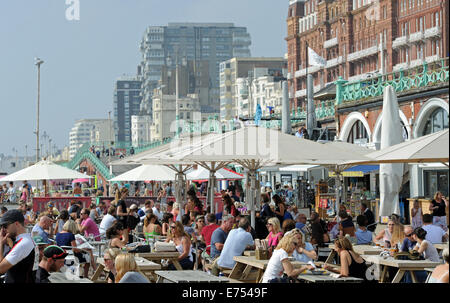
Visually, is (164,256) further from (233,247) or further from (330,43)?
(330,43)

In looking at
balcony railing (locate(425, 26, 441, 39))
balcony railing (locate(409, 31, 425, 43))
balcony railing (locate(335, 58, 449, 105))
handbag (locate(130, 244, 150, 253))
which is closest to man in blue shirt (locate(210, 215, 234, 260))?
handbag (locate(130, 244, 150, 253))

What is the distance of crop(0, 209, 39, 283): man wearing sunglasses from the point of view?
8.28 metres

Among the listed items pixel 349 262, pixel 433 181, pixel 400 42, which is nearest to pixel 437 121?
pixel 433 181

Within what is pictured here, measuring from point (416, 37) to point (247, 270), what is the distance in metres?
67.8

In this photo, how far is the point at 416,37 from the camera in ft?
252

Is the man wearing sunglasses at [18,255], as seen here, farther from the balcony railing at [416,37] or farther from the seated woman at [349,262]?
the balcony railing at [416,37]

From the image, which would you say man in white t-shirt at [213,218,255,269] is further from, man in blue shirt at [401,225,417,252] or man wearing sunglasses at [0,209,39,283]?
man wearing sunglasses at [0,209,39,283]

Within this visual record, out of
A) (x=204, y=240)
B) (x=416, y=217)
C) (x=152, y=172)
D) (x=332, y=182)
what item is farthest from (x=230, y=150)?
(x=332, y=182)

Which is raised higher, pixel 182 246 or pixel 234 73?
pixel 234 73

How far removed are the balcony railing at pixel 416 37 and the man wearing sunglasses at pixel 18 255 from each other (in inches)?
2789

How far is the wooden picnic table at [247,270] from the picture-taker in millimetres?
12002

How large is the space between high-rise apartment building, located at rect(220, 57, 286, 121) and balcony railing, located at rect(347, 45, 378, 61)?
69.0m
